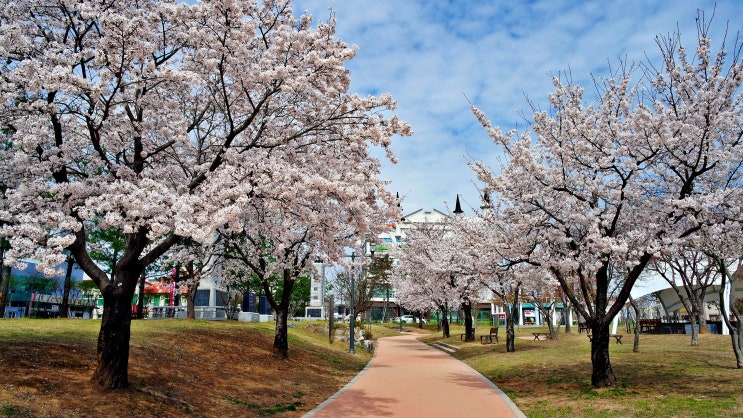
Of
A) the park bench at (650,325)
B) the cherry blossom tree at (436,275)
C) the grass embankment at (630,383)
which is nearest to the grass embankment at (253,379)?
the grass embankment at (630,383)

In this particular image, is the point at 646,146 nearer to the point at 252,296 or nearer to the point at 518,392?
the point at 518,392

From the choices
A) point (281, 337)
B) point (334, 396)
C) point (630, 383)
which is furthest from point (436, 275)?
point (334, 396)

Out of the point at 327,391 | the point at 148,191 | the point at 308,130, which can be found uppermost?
the point at 308,130

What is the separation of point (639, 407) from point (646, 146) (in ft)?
19.6

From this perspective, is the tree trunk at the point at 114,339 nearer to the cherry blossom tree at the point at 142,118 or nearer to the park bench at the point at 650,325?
the cherry blossom tree at the point at 142,118

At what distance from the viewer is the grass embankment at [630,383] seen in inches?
407

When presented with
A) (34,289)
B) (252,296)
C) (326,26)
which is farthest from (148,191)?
(34,289)

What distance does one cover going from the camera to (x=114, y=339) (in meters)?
9.88

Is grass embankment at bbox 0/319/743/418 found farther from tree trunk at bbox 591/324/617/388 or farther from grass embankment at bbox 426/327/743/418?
tree trunk at bbox 591/324/617/388

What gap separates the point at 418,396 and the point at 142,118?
30.6 ft

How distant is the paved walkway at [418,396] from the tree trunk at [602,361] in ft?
7.93

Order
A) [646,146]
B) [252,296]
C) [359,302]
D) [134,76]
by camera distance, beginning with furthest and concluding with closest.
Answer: [252,296] < [359,302] < [646,146] < [134,76]

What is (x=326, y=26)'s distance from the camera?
35.2 feet

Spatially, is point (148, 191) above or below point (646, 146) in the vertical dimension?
below
